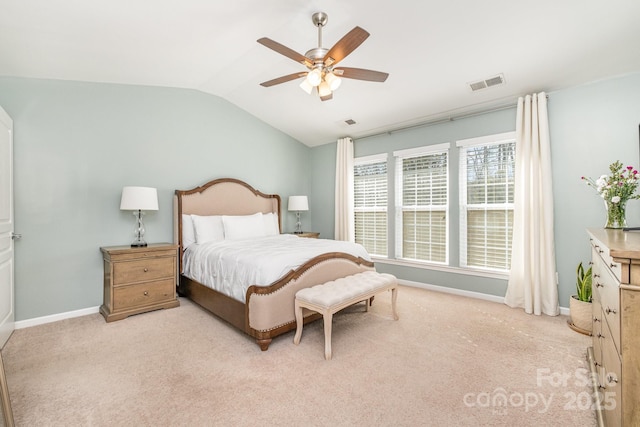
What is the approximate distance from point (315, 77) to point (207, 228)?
2.62m

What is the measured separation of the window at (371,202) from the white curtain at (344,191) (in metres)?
0.17

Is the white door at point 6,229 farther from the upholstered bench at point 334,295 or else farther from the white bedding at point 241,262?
the upholstered bench at point 334,295

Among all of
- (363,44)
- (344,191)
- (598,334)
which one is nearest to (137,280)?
(344,191)

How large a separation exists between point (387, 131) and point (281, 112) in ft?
5.87

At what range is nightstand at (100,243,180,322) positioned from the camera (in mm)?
3242

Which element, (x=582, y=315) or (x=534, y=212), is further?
(x=534, y=212)

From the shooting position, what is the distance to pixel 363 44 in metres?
2.97

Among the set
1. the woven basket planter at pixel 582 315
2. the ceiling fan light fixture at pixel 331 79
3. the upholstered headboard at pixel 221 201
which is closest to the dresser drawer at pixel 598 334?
the woven basket planter at pixel 582 315

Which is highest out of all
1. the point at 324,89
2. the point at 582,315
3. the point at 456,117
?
the point at 456,117

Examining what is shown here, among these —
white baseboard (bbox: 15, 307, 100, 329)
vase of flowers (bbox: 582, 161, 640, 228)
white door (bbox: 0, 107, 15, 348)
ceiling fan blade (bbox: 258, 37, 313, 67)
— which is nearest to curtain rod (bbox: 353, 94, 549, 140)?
vase of flowers (bbox: 582, 161, 640, 228)

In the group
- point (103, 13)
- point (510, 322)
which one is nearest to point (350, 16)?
point (103, 13)

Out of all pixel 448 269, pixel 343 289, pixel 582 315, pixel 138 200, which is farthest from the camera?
pixel 448 269

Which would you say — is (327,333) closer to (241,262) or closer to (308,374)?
(308,374)

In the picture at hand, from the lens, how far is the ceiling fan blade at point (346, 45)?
2.05 m
